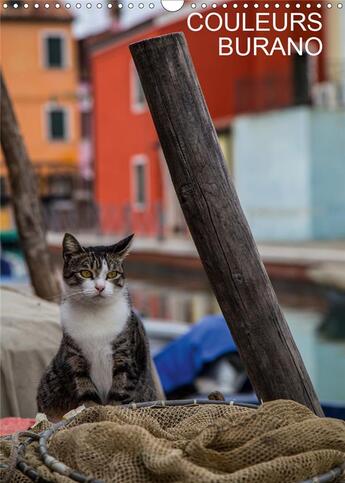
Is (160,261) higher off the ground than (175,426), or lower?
lower

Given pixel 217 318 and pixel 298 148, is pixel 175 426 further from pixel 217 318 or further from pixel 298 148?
pixel 298 148

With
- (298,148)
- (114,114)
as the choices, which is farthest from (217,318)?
(114,114)

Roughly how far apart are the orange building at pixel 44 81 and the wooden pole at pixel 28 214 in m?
38.1

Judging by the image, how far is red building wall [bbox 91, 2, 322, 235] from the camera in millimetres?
29531

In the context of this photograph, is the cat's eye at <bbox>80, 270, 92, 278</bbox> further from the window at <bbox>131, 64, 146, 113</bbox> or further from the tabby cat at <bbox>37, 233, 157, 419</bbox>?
the window at <bbox>131, 64, 146, 113</bbox>

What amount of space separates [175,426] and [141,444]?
1.56ft

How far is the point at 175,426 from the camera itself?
321 cm

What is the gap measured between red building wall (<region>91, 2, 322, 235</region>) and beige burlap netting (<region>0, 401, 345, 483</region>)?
24768 mm

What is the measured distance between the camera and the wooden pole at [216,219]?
145 inches

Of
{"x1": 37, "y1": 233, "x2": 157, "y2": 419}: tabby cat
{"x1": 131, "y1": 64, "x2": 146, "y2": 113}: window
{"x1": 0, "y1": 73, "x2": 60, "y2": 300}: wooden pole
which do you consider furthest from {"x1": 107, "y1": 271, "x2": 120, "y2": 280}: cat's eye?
{"x1": 131, "y1": 64, "x2": 146, "y2": 113}: window

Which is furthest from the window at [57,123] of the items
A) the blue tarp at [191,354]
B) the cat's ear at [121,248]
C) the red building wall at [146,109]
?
the cat's ear at [121,248]

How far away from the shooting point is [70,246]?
3.82 meters

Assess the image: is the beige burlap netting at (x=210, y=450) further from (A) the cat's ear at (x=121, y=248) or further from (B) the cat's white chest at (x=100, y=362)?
(A) the cat's ear at (x=121, y=248)

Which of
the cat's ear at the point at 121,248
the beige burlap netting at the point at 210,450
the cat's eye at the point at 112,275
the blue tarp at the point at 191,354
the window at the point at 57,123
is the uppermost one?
the window at the point at 57,123
